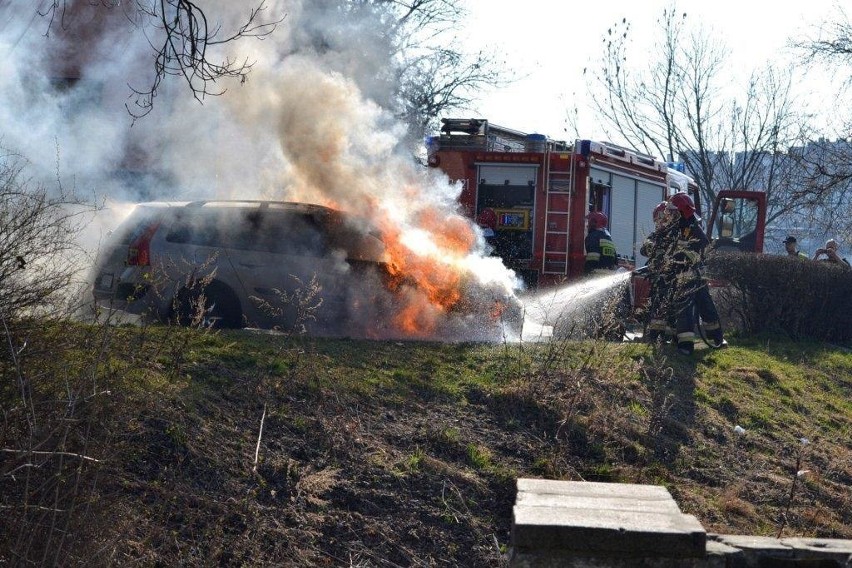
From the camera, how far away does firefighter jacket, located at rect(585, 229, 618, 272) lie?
12.7 meters

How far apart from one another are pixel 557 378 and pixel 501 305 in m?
2.66

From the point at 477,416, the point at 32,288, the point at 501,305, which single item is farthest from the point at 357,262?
the point at 32,288

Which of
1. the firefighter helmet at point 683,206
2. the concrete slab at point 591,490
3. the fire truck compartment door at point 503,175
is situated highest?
the fire truck compartment door at point 503,175

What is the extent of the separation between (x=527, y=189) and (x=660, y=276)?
4.35m

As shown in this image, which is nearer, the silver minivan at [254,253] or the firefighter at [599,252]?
the silver minivan at [254,253]

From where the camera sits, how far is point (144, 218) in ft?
31.6

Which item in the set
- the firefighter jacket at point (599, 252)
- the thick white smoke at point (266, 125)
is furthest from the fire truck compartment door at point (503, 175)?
the firefighter jacket at point (599, 252)

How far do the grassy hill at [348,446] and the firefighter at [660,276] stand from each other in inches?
52.3

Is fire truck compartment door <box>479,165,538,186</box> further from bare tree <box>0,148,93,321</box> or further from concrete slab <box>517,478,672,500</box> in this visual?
concrete slab <box>517,478,672,500</box>

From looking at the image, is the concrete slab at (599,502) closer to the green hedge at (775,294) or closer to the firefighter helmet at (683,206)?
the firefighter helmet at (683,206)

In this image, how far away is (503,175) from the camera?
14227mm

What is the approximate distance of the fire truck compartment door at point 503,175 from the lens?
46.5 feet

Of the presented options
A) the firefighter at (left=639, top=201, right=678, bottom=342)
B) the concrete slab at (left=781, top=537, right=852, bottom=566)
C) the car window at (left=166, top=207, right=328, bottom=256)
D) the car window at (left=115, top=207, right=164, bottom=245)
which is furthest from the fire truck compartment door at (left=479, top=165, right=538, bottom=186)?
the concrete slab at (left=781, top=537, right=852, bottom=566)

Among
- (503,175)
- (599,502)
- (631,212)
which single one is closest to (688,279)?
(503,175)
